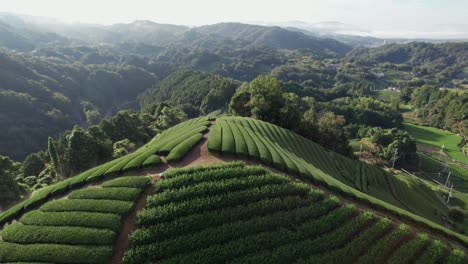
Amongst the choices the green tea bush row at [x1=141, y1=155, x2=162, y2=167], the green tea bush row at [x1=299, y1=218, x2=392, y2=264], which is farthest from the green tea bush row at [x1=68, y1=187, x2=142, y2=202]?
the green tea bush row at [x1=299, y1=218, x2=392, y2=264]

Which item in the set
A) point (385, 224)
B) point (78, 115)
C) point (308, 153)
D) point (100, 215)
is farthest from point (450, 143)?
point (78, 115)

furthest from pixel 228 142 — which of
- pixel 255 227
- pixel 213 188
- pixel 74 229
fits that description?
pixel 74 229

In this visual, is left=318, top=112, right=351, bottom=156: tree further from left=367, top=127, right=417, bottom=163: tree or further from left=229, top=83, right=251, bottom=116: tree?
left=367, top=127, right=417, bottom=163: tree

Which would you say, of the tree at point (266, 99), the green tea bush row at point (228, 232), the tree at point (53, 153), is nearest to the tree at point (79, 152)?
the tree at point (53, 153)

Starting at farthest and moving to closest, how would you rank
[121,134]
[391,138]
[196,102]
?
[196,102]
[391,138]
[121,134]

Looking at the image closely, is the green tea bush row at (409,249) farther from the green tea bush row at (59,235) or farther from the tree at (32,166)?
the tree at (32,166)

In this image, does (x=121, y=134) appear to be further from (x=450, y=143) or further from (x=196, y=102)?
(x=450, y=143)

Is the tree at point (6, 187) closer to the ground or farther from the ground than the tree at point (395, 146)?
farther from the ground
